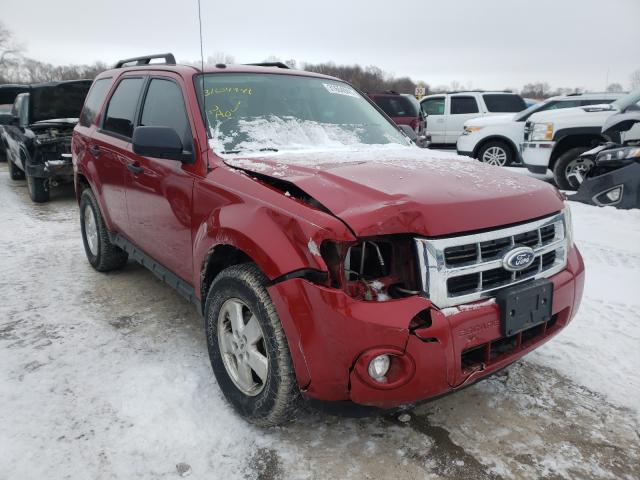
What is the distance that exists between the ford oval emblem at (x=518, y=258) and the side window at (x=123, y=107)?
9.45 feet

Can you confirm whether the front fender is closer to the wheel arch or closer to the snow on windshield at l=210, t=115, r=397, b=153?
the snow on windshield at l=210, t=115, r=397, b=153

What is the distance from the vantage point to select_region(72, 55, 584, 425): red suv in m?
1.93

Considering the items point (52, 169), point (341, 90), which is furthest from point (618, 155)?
point (52, 169)

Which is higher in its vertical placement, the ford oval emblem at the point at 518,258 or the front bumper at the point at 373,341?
the ford oval emblem at the point at 518,258

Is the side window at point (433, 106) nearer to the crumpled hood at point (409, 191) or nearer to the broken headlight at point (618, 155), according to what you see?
the broken headlight at point (618, 155)

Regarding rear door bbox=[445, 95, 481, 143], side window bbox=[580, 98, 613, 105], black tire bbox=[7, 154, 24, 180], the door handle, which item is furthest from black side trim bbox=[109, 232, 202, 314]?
rear door bbox=[445, 95, 481, 143]

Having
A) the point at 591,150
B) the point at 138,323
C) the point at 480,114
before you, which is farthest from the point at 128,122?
the point at 480,114

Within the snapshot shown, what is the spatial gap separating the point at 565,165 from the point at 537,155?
1.69 feet

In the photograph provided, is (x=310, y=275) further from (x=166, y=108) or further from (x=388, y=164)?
(x=166, y=108)

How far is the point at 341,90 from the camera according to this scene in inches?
151

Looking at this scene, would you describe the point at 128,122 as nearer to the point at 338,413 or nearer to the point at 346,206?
the point at 346,206

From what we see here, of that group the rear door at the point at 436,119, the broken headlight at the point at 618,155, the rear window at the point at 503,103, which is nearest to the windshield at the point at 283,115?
the broken headlight at the point at 618,155

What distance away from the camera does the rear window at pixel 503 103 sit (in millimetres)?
14344

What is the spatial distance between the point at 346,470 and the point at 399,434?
37 centimetres
